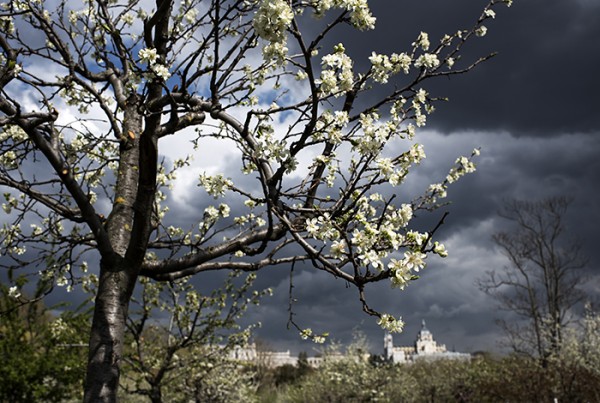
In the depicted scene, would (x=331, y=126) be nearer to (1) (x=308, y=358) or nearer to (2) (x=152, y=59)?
(2) (x=152, y=59)

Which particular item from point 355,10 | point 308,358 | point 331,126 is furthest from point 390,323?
point 308,358

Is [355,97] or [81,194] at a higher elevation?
[355,97]

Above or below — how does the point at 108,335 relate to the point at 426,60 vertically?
below

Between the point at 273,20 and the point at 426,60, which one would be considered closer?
the point at 273,20

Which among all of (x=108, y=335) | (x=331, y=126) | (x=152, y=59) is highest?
(x=152, y=59)

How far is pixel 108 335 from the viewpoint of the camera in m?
4.55

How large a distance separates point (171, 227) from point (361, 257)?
5.52 m

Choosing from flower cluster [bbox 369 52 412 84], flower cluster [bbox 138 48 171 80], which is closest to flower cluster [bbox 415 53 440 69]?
flower cluster [bbox 369 52 412 84]

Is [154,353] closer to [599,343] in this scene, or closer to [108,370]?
[108,370]

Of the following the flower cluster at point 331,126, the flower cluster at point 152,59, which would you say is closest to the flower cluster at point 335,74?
the flower cluster at point 331,126

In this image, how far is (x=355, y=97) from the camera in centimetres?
463

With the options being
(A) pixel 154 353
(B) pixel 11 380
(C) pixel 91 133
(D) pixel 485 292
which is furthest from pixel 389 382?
(C) pixel 91 133

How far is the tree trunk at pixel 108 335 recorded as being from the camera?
4406 millimetres

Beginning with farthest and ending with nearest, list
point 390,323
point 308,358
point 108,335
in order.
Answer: point 308,358, point 108,335, point 390,323
